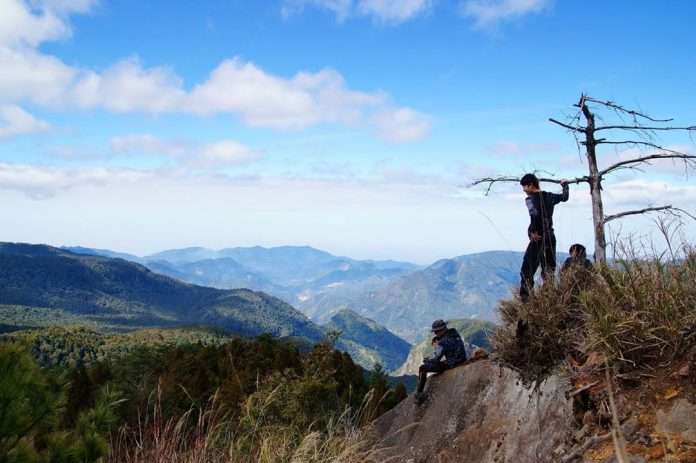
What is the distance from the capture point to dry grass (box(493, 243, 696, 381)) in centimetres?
552

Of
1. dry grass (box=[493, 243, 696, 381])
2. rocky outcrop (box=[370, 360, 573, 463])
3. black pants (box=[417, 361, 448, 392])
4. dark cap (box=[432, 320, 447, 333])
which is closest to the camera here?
dry grass (box=[493, 243, 696, 381])

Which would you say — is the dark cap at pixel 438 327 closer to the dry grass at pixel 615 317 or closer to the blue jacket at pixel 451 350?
the blue jacket at pixel 451 350

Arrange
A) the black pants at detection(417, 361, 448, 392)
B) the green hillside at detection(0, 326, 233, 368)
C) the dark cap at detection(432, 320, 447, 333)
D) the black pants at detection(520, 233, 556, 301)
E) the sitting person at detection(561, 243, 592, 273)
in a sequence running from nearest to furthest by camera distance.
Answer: the sitting person at detection(561, 243, 592, 273), the black pants at detection(520, 233, 556, 301), the black pants at detection(417, 361, 448, 392), the dark cap at detection(432, 320, 447, 333), the green hillside at detection(0, 326, 233, 368)

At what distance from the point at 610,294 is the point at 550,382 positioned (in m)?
1.30

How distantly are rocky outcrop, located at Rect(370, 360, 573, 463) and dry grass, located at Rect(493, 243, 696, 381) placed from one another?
43 centimetres

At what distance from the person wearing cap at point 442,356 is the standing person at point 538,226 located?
1719 mm

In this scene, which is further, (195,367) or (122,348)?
(122,348)

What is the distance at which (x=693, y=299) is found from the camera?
18.3ft

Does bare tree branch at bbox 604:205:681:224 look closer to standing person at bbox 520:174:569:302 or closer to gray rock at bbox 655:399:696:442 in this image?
standing person at bbox 520:174:569:302

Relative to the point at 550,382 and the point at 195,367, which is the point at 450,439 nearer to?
the point at 550,382

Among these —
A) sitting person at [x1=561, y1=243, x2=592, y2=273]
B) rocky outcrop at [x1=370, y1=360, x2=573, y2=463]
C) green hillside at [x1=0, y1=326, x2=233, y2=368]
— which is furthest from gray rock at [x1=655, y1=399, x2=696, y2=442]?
green hillside at [x1=0, y1=326, x2=233, y2=368]

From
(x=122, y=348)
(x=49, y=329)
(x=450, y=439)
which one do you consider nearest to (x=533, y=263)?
(x=450, y=439)

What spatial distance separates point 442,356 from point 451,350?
0.23 meters

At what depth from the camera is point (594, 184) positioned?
9.54 meters
